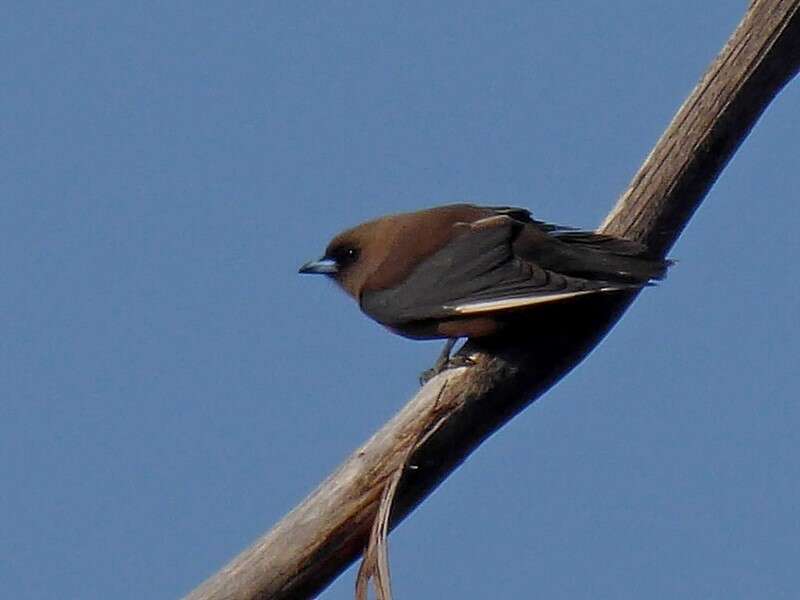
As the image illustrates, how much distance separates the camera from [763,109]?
6316 mm

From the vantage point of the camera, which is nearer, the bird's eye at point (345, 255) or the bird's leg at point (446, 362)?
the bird's leg at point (446, 362)

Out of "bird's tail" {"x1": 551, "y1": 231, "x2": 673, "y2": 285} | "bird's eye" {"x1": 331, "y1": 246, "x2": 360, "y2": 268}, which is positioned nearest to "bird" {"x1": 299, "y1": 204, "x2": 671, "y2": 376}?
"bird's tail" {"x1": 551, "y1": 231, "x2": 673, "y2": 285}

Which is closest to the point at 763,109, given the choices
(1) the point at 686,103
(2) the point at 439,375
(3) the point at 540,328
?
(1) the point at 686,103

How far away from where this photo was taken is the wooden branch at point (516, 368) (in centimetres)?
549

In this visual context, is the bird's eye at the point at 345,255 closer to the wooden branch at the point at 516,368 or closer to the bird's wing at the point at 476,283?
the bird's wing at the point at 476,283

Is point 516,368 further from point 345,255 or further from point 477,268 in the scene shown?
point 345,255

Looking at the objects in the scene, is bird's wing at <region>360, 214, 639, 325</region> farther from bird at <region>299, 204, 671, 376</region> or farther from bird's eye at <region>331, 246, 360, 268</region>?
bird's eye at <region>331, 246, 360, 268</region>

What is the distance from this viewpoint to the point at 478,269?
6.64 m

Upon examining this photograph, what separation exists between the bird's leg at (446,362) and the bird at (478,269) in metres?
0.02

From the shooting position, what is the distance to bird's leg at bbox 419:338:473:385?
247 inches

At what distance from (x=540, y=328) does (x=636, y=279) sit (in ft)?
1.64

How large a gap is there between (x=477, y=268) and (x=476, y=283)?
0.09 m

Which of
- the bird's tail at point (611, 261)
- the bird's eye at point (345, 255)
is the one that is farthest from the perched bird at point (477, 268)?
the bird's eye at point (345, 255)

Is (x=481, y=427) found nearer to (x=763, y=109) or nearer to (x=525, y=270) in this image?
(x=525, y=270)
